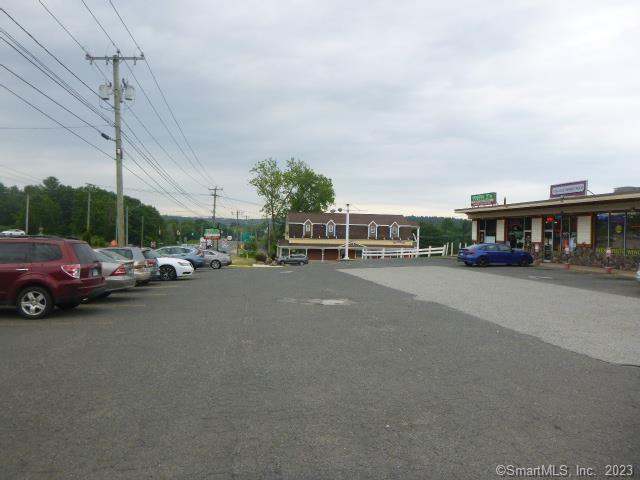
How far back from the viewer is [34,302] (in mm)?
11438

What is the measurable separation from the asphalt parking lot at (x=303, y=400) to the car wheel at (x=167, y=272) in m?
13.9

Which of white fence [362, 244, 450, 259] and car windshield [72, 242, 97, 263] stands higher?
car windshield [72, 242, 97, 263]

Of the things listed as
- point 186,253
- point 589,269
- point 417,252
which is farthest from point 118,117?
point 417,252

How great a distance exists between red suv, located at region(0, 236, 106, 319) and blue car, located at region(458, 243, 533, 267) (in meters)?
24.8

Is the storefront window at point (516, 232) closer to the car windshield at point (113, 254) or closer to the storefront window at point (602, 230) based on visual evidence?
the storefront window at point (602, 230)

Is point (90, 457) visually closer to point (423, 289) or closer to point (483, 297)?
point (483, 297)

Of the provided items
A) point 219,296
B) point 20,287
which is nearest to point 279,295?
point 219,296

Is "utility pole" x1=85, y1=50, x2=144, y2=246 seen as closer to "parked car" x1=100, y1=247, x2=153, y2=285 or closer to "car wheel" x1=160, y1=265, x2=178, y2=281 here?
"car wheel" x1=160, y1=265, x2=178, y2=281

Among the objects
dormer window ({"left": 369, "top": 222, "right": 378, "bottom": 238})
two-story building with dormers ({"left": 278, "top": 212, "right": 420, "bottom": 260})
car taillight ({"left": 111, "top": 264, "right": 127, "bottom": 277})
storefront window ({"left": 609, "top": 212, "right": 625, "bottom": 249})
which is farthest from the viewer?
dormer window ({"left": 369, "top": 222, "right": 378, "bottom": 238})

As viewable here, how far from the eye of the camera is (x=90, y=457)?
162 inches

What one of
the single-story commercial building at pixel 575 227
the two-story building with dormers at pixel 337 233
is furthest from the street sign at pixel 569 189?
the two-story building with dormers at pixel 337 233

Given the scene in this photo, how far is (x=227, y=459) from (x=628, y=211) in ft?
97.6

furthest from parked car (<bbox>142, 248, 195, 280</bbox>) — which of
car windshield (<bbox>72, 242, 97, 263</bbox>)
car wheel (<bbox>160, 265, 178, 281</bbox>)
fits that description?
car windshield (<bbox>72, 242, 97, 263</bbox>)

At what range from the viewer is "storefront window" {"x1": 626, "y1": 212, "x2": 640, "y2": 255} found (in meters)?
27.8
